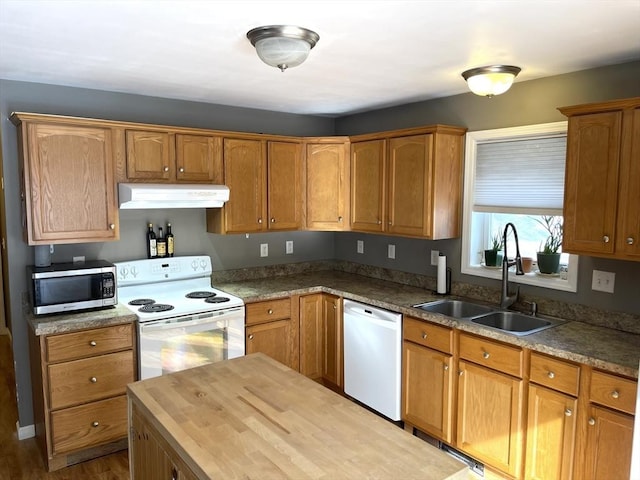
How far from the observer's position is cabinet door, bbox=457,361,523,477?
8.62 ft

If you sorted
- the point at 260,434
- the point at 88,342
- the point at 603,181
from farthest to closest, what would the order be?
the point at 88,342 → the point at 603,181 → the point at 260,434

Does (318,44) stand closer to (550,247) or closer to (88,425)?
(550,247)

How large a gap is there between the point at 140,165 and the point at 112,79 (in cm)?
56

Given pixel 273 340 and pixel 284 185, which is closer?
pixel 273 340

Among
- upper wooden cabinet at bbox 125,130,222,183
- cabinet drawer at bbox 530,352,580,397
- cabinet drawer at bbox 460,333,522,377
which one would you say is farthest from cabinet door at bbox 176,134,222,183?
cabinet drawer at bbox 530,352,580,397

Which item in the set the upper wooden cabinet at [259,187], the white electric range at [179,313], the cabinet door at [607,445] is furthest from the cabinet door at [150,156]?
the cabinet door at [607,445]

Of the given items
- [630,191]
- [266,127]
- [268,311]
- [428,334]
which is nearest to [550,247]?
[630,191]

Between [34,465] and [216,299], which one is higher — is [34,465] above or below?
below

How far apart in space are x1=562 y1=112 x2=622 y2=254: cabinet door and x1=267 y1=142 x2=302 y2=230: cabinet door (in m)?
2.09

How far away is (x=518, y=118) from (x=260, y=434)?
257cm

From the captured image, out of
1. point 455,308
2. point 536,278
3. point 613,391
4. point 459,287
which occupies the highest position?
point 536,278

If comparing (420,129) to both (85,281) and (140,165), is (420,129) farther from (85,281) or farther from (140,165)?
(85,281)

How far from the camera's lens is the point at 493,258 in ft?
11.1

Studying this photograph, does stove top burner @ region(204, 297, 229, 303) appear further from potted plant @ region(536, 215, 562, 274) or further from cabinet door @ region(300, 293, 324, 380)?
potted plant @ region(536, 215, 562, 274)
